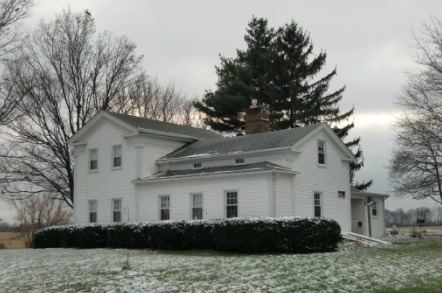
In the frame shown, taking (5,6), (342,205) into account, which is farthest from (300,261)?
(5,6)

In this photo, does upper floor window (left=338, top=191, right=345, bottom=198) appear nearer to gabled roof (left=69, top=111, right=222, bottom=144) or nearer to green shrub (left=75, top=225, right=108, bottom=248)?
gabled roof (left=69, top=111, right=222, bottom=144)

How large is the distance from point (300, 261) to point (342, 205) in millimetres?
14059

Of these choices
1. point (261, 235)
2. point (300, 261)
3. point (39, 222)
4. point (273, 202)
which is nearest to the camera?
point (300, 261)

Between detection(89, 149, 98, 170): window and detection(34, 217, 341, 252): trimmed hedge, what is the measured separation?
490 cm

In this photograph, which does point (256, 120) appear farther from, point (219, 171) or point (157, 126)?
point (219, 171)

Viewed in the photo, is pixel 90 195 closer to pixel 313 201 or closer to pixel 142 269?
pixel 313 201

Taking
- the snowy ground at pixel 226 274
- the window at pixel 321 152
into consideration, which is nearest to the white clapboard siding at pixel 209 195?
the window at pixel 321 152

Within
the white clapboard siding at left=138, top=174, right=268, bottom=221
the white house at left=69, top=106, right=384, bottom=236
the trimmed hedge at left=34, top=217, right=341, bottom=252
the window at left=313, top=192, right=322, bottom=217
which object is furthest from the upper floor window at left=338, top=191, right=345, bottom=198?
the trimmed hedge at left=34, top=217, right=341, bottom=252

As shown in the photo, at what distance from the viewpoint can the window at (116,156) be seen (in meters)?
33.2

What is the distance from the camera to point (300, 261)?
61.2ft

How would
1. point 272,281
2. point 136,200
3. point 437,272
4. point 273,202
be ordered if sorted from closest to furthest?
point 272,281, point 437,272, point 273,202, point 136,200

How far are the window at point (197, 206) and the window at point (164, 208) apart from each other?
1.66 metres

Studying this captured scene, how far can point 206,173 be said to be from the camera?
28.6 metres

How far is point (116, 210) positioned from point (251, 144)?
8939 mm
